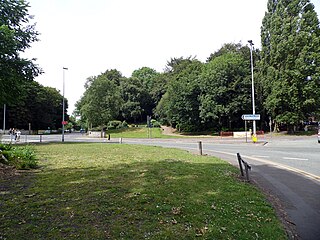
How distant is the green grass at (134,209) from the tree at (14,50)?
16.3m

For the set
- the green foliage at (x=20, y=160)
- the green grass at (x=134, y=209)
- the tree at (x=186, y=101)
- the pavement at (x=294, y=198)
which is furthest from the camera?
the tree at (x=186, y=101)

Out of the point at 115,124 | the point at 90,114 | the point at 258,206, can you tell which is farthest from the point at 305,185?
the point at 115,124

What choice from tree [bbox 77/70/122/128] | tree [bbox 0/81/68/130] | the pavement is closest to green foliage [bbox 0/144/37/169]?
the pavement

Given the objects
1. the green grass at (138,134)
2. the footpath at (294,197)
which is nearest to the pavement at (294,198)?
the footpath at (294,197)

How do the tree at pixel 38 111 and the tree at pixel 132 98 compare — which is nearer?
the tree at pixel 38 111

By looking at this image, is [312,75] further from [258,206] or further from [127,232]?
[127,232]

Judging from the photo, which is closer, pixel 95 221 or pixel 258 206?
pixel 95 221

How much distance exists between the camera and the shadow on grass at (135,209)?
3912mm

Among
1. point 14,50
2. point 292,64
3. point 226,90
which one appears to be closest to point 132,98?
point 226,90

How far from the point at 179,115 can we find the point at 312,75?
2135 cm

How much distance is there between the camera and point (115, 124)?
68.1 meters

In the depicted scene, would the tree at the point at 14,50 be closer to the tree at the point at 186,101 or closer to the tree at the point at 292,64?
the tree at the point at 186,101

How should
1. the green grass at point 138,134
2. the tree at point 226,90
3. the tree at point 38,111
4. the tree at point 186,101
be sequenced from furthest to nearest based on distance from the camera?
the tree at point 38,111
the green grass at point 138,134
the tree at point 186,101
the tree at point 226,90

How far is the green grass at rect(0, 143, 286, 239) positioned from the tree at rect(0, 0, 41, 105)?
643 inches
